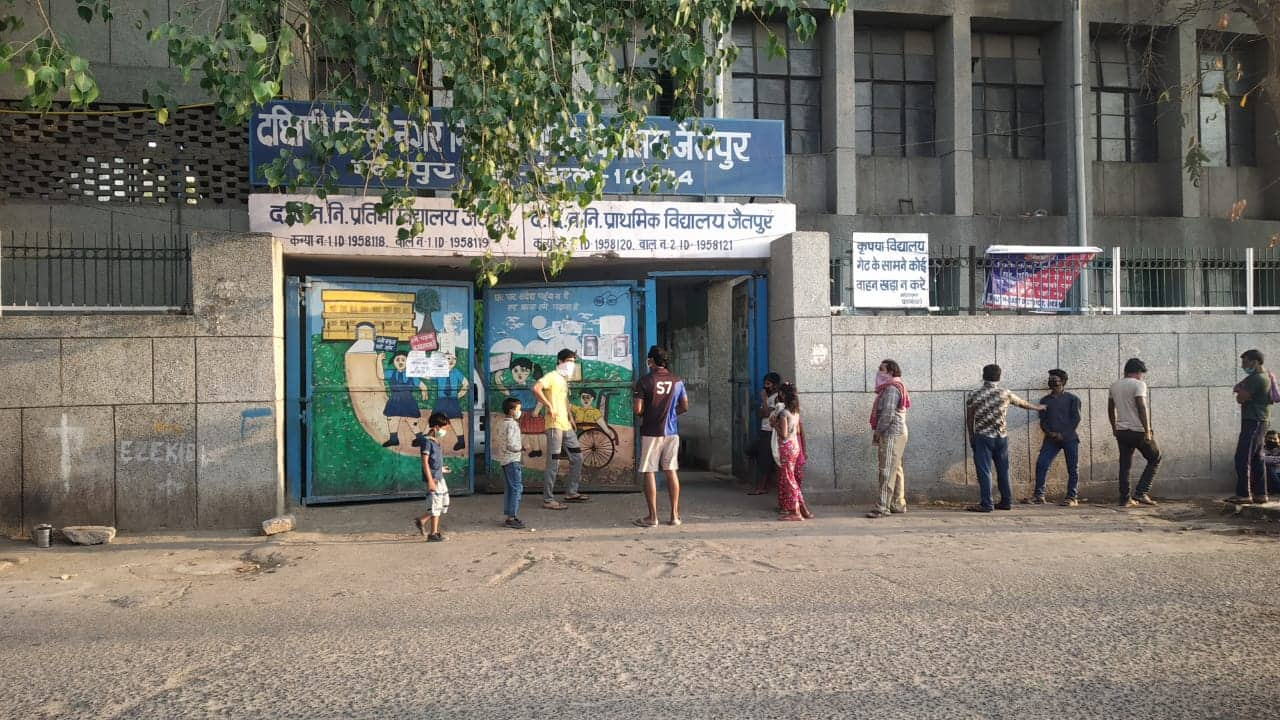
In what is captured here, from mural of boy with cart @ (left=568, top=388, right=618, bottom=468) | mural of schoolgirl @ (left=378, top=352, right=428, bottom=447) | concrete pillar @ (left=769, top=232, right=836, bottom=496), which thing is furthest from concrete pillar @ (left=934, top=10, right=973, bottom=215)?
mural of schoolgirl @ (left=378, top=352, right=428, bottom=447)

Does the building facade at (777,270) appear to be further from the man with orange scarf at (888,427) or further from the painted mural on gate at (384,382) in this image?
the man with orange scarf at (888,427)

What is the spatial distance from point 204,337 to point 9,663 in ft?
14.7

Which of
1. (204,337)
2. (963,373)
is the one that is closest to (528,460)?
(204,337)

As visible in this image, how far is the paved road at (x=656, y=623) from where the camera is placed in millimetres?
4133

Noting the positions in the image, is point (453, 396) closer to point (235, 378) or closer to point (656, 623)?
point (235, 378)

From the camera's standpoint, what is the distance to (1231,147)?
1952 cm

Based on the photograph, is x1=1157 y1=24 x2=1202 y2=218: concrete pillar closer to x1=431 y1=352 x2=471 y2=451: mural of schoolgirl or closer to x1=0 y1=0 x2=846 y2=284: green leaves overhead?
x1=0 y1=0 x2=846 y2=284: green leaves overhead

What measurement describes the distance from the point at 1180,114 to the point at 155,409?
62.5 feet

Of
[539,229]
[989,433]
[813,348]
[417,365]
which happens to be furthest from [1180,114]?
[417,365]

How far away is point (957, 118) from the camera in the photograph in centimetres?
1783

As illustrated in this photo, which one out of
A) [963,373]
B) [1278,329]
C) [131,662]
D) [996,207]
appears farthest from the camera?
[996,207]

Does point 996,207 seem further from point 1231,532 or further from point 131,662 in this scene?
point 131,662

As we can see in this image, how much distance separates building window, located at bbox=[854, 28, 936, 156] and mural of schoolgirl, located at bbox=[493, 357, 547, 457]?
1061 centimetres

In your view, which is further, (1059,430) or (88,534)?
(1059,430)
